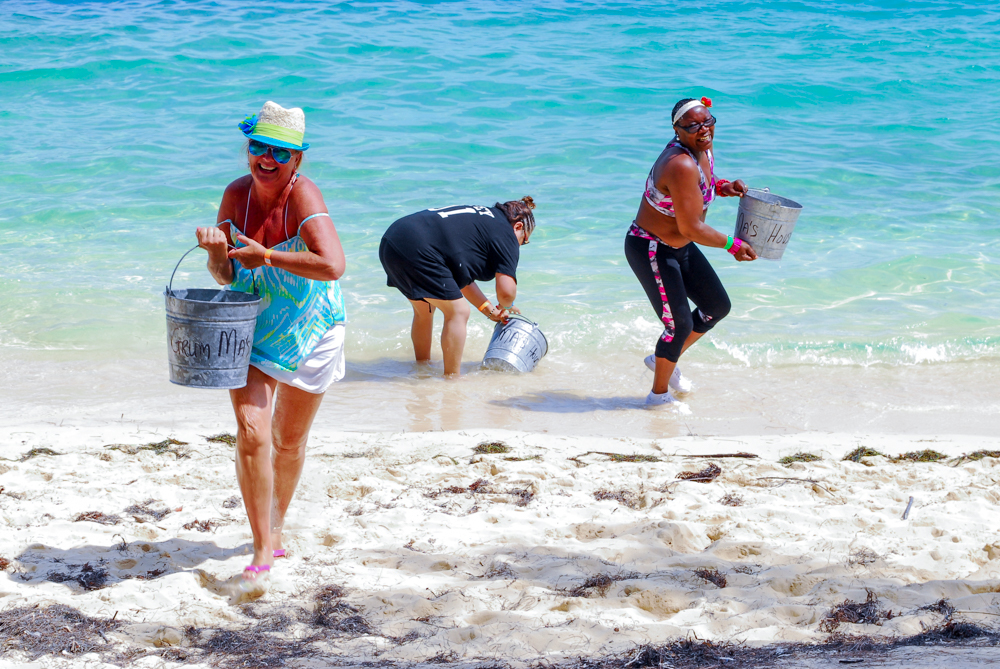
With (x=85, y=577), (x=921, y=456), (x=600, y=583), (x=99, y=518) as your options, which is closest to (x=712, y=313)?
(x=921, y=456)

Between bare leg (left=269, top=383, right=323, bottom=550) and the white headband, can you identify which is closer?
bare leg (left=269, top=383, right=323, bottom=550)

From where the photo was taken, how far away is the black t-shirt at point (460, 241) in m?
5.90

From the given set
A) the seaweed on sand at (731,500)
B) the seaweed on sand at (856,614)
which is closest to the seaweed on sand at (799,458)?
the seaweed on sand at (731,500)

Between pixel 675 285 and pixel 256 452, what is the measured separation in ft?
10.5

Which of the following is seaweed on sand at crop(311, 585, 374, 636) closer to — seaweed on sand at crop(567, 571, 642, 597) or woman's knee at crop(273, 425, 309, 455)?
woman's knee at crop(273, 425, 309, 455)

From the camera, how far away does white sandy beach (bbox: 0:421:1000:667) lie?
9.45 ft

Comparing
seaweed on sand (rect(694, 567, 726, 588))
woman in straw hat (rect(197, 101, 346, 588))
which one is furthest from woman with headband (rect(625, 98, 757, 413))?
woman in straw hat (rect(197, 101, 346, 588))

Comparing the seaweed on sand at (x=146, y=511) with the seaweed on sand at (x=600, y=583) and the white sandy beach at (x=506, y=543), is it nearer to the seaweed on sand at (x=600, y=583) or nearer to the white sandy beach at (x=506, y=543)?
the white sandy beach at (x=506, y=543)

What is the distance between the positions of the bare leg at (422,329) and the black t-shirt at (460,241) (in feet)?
1.72

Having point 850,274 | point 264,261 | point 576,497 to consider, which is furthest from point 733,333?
point 264,261

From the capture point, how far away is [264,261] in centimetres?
293

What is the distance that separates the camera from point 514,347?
6508 millimetres

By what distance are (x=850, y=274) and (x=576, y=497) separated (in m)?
6.06

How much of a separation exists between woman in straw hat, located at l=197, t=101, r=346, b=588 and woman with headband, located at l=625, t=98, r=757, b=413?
2527mm
